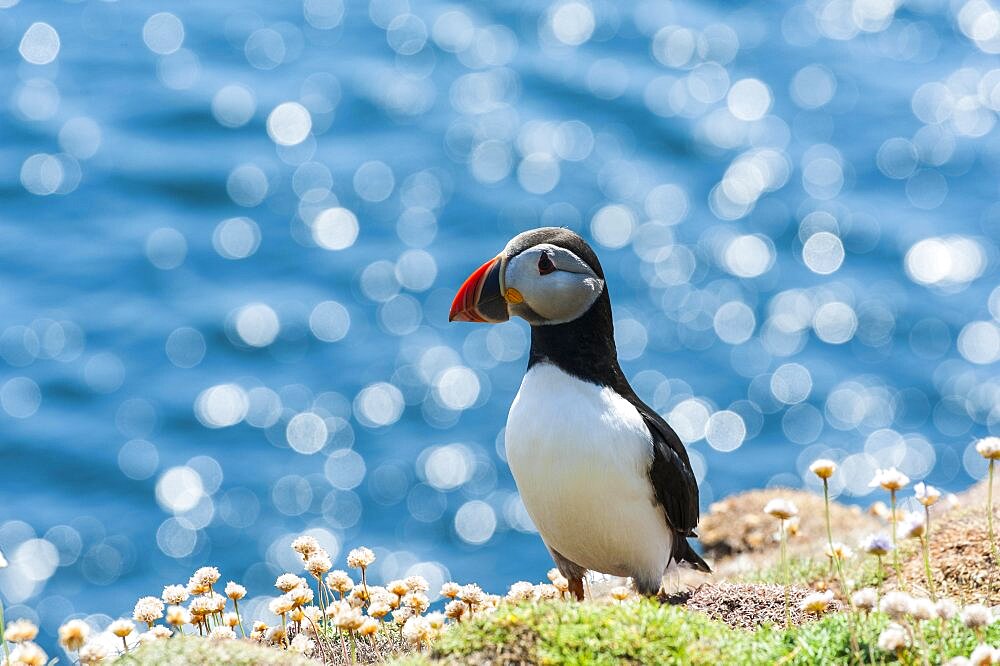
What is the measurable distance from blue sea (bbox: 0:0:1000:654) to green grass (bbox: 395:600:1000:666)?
563 inches

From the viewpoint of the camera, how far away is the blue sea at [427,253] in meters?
21.2

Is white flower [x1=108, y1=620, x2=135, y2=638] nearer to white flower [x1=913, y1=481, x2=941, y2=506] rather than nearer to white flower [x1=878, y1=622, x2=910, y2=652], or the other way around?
white flower [x1=878, y1=622, x2=910, y2=652]

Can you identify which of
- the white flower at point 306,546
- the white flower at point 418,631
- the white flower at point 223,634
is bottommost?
the white flower at point 223,634

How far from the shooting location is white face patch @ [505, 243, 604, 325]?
6465 millimetres

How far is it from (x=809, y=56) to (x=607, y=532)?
2519cm

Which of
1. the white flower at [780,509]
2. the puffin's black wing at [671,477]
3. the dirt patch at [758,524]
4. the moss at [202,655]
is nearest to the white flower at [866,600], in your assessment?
the white flower at [780,509]

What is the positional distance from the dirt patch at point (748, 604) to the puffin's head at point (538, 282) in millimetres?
1531

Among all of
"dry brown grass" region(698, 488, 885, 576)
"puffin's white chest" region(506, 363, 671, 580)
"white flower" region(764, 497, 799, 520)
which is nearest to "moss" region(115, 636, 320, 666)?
"puffin's white chest" region(506, 363, 671, 580)

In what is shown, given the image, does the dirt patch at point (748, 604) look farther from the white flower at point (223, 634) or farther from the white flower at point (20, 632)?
the white flower at point (20, 632)

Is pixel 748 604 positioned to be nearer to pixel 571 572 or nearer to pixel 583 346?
pixel 571 572

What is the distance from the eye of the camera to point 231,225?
25969 millimetres

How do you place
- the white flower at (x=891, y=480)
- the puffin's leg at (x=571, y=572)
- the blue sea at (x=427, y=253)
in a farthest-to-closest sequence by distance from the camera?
the blue sea at (x=427, y=253)
the puffin's leg at (x=571, y=572)
the white flower at (x=891, y=480)

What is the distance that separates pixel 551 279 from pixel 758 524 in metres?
5.76

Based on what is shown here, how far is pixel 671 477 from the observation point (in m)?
6.64
